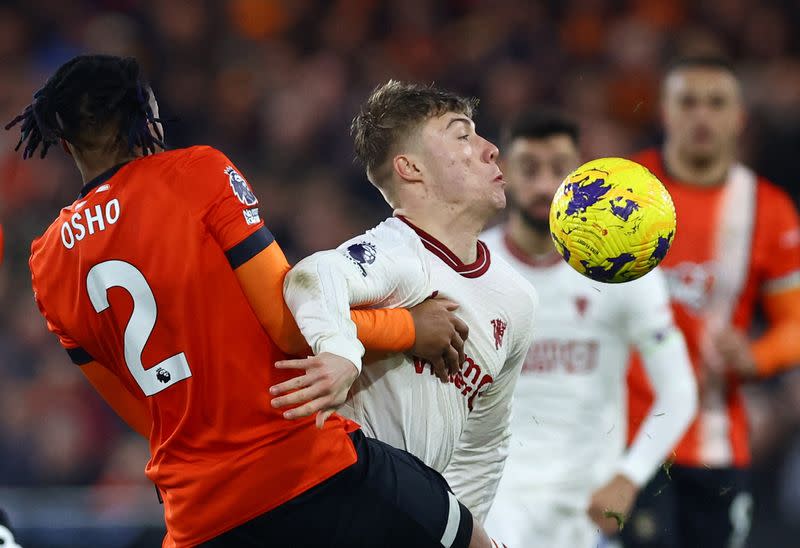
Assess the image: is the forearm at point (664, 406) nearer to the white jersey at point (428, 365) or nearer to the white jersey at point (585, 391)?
Result: the white jersey at point (585, 391)

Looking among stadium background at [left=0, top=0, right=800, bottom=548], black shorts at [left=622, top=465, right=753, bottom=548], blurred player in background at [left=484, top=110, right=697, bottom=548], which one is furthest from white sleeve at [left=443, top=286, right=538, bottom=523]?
stadium background at [left=0, top=0, right=800, bottom=548]

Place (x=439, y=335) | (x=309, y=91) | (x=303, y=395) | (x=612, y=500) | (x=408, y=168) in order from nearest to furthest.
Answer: (x=303, y=395), (x=439, y=335), (x=408, y=168), (x=612, y=500), (x=309, y=91)

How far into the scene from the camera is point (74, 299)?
3131 mm

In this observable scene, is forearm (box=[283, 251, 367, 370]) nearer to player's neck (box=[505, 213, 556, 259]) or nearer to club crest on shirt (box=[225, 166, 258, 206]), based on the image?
club crest on shirt (box=[225, 166, 258, 206])

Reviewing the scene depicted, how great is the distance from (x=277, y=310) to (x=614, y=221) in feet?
3.34

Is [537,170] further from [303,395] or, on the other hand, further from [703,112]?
[303,395]

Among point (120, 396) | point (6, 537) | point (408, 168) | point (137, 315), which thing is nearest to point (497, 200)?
point (408, 168)

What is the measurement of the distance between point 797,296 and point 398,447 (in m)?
3.05

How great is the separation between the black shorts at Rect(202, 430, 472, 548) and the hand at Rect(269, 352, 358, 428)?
32 cm

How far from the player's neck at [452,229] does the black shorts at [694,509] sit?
7.59ft

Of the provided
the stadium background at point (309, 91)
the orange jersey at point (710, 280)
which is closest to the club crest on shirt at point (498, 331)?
the orange jersey at point (710, 280)

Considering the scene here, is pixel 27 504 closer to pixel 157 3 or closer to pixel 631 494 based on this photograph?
pixel 631 494

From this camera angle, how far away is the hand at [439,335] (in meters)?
3.21

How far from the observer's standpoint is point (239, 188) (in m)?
3.11
